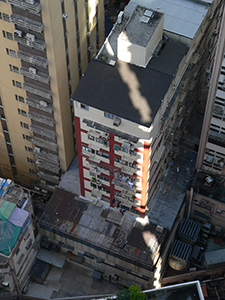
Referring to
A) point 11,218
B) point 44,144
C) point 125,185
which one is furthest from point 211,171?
point 11,218

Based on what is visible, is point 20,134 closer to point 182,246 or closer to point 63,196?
point 63,196

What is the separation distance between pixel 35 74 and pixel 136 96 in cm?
2182

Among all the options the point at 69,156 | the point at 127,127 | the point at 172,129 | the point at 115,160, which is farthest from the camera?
the point at 69,156

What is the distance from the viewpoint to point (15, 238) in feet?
404

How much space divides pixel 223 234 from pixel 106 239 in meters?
34.1

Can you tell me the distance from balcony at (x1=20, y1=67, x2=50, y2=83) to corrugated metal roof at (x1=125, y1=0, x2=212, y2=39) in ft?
75.9

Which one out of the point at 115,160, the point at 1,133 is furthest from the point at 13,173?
the point at 115,160

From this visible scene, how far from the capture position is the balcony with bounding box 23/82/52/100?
4759 inches

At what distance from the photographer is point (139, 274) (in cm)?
13412

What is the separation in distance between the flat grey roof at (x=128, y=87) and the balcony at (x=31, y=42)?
10818 millimetres

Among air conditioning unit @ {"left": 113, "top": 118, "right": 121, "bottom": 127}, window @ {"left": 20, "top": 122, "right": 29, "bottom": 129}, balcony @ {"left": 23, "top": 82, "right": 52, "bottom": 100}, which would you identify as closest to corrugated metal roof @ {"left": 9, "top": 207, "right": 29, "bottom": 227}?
window @ {"left": 20, "top": 122, "right": 29, "bottom": 129}

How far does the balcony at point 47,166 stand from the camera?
14162cm

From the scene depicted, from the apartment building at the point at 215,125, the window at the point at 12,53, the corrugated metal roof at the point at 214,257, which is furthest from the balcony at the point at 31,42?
the corrugated metal roof at the point at 214,257

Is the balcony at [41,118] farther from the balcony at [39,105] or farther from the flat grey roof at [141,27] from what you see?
the flat grey roof at [141,27]
